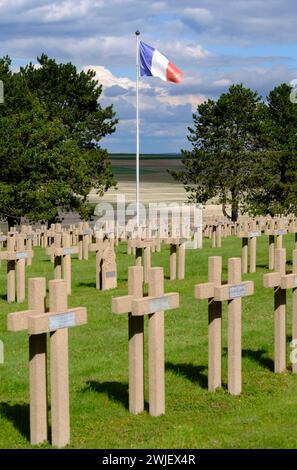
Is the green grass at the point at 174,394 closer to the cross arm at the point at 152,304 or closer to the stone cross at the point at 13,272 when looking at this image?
the cross arm at the point at 152,304

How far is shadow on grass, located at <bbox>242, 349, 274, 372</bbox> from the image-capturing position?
9930 mm

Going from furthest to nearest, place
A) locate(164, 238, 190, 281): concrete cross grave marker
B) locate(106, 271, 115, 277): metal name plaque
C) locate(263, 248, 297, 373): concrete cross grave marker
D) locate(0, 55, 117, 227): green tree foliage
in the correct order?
locate(0, 55, 117, 227): green tree foliage
locate(164, 238, 190, 281): concrete cross grave marker
locate(106, 271, 115, 277): metal name plaque
locate(263, 248, 297, 373): concrete cross grave marker

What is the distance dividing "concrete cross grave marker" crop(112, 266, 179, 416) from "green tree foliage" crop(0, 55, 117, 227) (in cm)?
2743

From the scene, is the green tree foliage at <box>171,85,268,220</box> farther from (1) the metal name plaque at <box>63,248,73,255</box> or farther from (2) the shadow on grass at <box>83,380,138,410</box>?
(2) the shadow on grass at <box>83,380,138,410</box>

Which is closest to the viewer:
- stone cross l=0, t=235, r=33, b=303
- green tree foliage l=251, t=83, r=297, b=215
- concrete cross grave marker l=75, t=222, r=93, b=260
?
stone cross l=0, t=235, r=33, b=303

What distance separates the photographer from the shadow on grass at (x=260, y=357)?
32.6ft

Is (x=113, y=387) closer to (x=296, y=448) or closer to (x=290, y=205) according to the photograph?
(x=296, y=448)

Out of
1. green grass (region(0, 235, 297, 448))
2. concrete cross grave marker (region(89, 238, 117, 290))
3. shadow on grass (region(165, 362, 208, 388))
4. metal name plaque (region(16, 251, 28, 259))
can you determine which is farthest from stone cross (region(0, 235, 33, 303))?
shadow on grass (region(165, 362, 208, 388))

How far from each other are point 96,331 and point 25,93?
27.9m

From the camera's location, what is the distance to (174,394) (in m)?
8.65

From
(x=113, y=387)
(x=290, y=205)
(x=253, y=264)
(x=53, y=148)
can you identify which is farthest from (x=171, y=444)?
(x=290, y=205)

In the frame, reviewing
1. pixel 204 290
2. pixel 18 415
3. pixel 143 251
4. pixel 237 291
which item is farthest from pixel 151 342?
pixel 143 251

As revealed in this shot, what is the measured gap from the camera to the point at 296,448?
23.0 ft
